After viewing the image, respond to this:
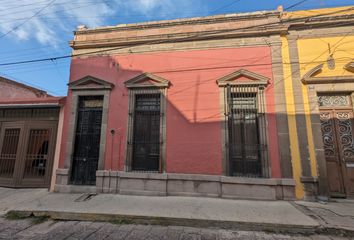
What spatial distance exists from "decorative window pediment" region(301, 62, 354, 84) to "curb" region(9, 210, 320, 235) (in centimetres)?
417

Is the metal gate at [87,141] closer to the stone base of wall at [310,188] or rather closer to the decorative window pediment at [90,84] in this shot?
the decorative window pediment at [90,84]

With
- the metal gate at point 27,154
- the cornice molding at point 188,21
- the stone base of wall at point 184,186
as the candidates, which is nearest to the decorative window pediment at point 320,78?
the cornice molding at point 188,21

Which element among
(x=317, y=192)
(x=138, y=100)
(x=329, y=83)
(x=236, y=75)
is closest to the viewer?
(x=317, y=192)

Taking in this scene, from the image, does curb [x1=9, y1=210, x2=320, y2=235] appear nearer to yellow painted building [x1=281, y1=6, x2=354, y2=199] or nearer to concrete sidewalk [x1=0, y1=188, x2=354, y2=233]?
concrete sidewalk [x1=0, y1=188, x2=354, y2=233]

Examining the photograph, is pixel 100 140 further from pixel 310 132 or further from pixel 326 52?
pixel 326 52

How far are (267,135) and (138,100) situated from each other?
14.7ft

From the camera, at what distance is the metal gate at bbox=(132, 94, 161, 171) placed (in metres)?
6.60

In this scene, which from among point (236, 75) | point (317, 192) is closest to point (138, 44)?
point (236, 75)

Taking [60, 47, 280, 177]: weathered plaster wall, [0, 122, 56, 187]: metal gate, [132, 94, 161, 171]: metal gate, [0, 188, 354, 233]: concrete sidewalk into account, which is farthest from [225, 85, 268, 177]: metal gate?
[0, 122, 56, 187]: metal gate

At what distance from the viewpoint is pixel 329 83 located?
5984 mm

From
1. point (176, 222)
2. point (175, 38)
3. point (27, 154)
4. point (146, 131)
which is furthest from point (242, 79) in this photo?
point (27, 154)

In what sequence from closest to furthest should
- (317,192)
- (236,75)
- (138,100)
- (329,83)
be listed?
(317,192) < (329,83) < (236,75) < (138,100)

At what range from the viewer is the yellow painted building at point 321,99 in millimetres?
5656

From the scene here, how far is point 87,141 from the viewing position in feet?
23.1
